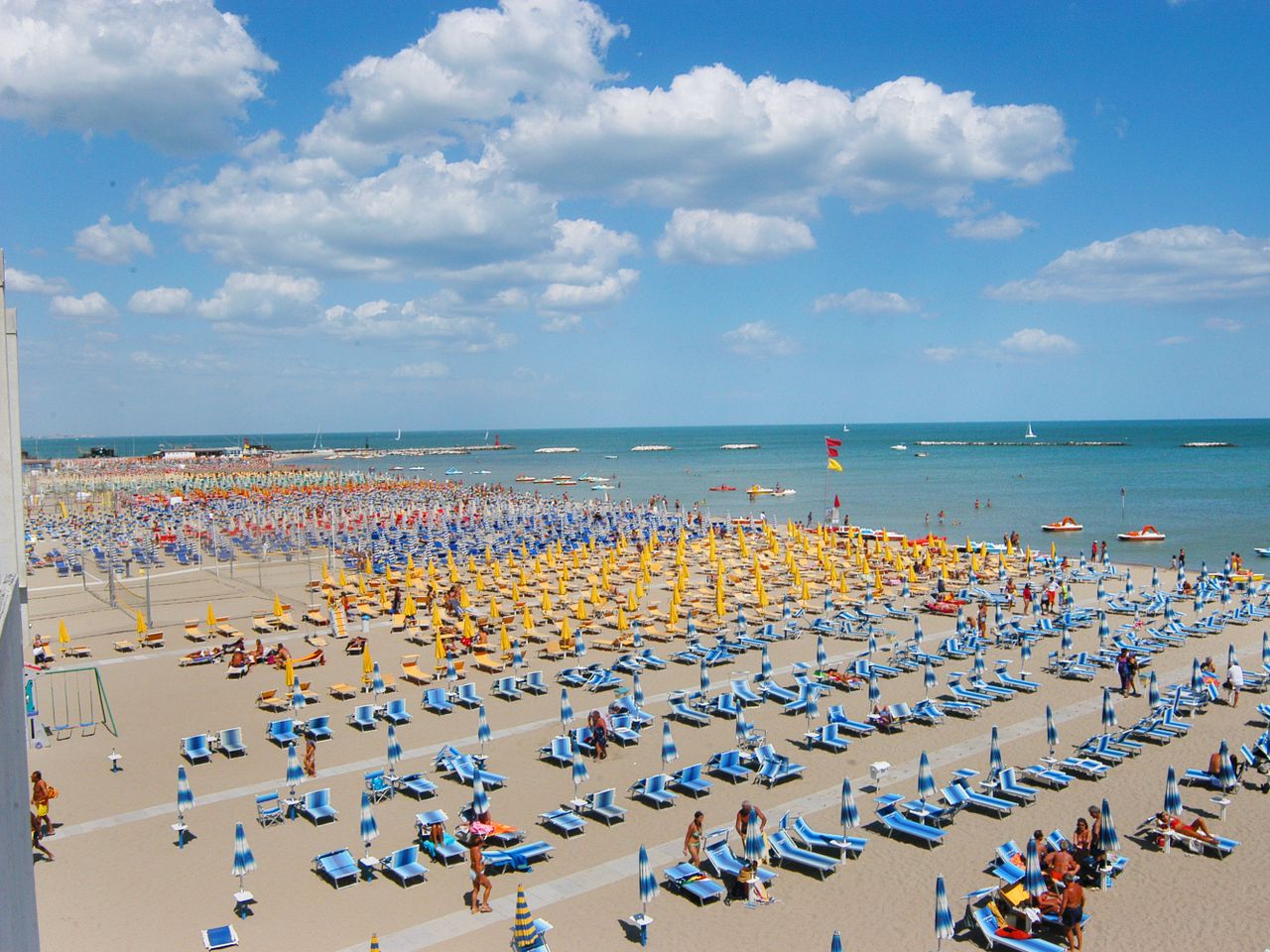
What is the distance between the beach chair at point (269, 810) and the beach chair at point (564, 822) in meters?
3.56

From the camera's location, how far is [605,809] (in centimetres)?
1232

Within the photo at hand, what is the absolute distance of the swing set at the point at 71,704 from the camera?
16.6m

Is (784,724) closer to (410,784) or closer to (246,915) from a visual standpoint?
(410,784)

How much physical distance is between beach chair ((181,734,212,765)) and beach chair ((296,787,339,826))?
3144 mm

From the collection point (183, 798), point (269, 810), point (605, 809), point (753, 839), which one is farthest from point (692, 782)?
point (183, 798)

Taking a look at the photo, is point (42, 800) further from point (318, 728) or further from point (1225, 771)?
point (1225, 771)

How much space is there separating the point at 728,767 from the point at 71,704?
13.2m

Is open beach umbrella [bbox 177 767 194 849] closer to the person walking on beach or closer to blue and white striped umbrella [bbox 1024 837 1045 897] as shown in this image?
the person walking on beach

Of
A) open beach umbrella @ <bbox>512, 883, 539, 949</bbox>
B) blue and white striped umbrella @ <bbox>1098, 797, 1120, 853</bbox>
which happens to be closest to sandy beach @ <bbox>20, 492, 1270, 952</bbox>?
blue and white striped umbrella @ <bbox>1098, 797, 1120, 853</bbox>

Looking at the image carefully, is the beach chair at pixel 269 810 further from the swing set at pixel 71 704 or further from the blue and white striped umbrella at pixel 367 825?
the swing set at pixel 71 704

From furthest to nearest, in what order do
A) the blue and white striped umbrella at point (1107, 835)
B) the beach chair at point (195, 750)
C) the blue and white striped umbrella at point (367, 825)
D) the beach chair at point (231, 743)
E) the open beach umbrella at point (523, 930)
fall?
the beach chair at point (231, 743) < the beach chair at point (195, 750) < the blue and white striped umbrella at point (367, 825) < the blue and white striped umbrella at point (1107, 835) < the open beach umbrella at point (523, 930)

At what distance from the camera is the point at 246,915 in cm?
995

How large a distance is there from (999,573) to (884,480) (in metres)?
62.7

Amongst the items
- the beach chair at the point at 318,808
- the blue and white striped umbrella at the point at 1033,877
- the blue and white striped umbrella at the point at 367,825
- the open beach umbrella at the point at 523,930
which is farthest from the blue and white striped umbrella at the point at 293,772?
the blue and white striped umbrella at the point at 1033,877
